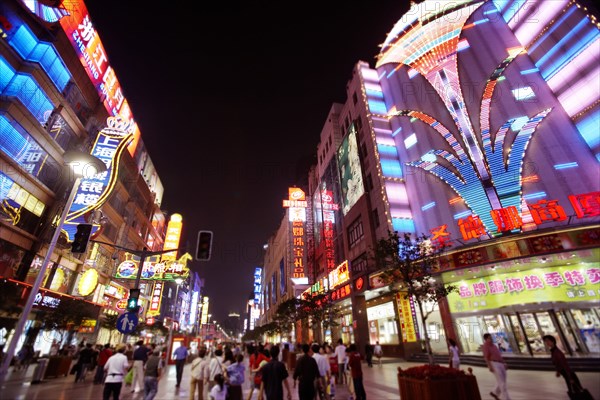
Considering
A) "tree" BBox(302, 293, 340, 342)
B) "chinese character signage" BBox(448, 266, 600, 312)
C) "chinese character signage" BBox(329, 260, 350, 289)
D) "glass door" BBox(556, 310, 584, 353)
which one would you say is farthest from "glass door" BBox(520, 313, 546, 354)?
"chinese character signage" BBox(329, 260, 350, 289)

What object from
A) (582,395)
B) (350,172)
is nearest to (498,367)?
(582,395)

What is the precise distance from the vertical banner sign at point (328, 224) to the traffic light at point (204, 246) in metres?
29.0

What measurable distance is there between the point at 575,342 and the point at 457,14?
30.2 metres

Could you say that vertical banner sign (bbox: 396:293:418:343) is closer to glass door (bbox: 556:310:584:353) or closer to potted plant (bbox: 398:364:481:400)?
Answer: glass door (bbox: 556:310:584:353)

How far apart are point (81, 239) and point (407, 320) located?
2410cm

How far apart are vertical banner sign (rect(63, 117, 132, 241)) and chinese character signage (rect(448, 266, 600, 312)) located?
25272 millimetres

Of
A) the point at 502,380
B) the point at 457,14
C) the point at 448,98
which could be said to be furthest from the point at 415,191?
the point at 502,380

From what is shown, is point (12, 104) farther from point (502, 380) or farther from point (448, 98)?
point (448, 98)

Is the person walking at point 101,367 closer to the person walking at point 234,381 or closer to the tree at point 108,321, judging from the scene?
the person walking at point 234,381


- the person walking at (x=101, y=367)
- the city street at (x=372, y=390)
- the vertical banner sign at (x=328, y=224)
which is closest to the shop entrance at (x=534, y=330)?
the city street at (x=372, y=390)

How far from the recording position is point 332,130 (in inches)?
1842

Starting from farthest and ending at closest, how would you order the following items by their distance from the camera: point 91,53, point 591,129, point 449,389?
1. point 91,53
2. point 591,129
3. point 449,389

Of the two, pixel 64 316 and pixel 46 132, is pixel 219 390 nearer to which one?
pixel 64 316

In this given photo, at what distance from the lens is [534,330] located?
19516 mm
